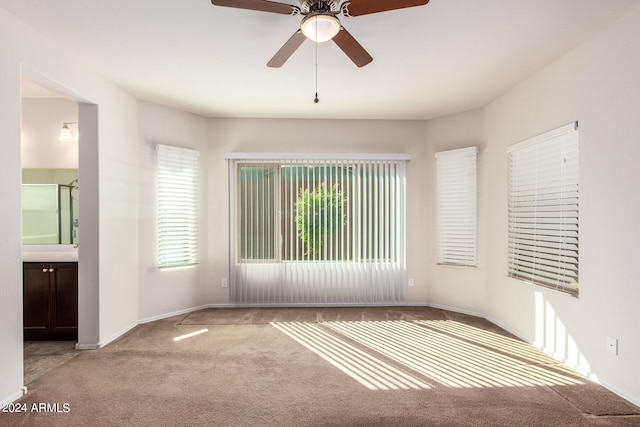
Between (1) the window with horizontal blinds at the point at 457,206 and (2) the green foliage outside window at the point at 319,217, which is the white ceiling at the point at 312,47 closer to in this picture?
(1) the window with horizontal blinds at the point at 457,206

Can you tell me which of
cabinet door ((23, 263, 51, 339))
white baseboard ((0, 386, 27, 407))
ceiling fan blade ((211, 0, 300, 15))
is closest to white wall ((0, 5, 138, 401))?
white baseboard ((0, 386, 27, 407))

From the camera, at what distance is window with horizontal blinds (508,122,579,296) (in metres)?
3.09

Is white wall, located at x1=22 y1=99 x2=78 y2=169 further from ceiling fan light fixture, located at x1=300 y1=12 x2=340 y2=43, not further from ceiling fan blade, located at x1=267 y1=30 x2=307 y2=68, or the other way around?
ceiling fan light fixture, located at x1=300 y1=12 x2=340 y2=43

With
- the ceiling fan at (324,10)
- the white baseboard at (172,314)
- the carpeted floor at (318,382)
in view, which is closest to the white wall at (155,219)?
the white baseboard at (172,314)

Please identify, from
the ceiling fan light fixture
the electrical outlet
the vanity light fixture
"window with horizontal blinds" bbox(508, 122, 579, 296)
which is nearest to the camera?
the ceiling fan light fixture

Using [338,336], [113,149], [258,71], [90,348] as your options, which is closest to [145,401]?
[90,348]

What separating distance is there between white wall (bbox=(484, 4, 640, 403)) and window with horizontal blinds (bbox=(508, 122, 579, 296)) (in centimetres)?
11

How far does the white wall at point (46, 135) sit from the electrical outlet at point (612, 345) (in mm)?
5496

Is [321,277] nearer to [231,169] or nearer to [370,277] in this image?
[370,277]

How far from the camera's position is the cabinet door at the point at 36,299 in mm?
3586

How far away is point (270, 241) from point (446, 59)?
10.3 feet

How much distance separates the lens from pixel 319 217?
5043mm

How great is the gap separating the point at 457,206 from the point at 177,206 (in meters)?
3.68

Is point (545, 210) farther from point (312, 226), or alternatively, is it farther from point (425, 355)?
point (312, 226)
